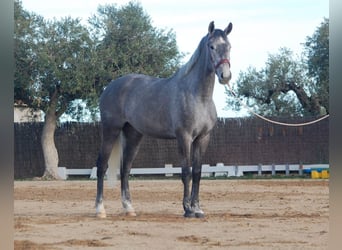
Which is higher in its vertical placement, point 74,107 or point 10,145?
point 74,107

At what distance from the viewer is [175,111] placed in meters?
9.43

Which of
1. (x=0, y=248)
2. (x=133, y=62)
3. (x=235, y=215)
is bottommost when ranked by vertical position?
(x=235, y=215)

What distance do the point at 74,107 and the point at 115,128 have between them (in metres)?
19.4

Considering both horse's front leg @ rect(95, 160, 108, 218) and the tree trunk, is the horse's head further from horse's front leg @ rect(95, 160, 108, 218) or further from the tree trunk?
the tree trunk

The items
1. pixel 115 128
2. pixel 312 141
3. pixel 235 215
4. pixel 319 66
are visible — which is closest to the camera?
pixel 235 215

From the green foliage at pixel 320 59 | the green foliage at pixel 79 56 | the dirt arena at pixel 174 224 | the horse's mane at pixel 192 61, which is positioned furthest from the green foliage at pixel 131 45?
the horse's mane at pixel 192 61

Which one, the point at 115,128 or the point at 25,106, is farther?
the point at 25,106

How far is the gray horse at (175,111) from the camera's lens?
9.18 m

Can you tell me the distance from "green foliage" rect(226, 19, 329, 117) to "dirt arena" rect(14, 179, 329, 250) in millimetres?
21227

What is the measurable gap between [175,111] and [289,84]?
91.6 ft

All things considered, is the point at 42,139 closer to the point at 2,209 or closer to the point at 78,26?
the point at 78,26

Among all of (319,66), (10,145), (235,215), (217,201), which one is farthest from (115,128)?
(319,66)

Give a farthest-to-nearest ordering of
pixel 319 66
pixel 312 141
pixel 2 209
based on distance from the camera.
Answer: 1. pixel 319 66
2. pixel 312 141
3. pixel 2 209

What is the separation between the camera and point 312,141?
27906 mm
